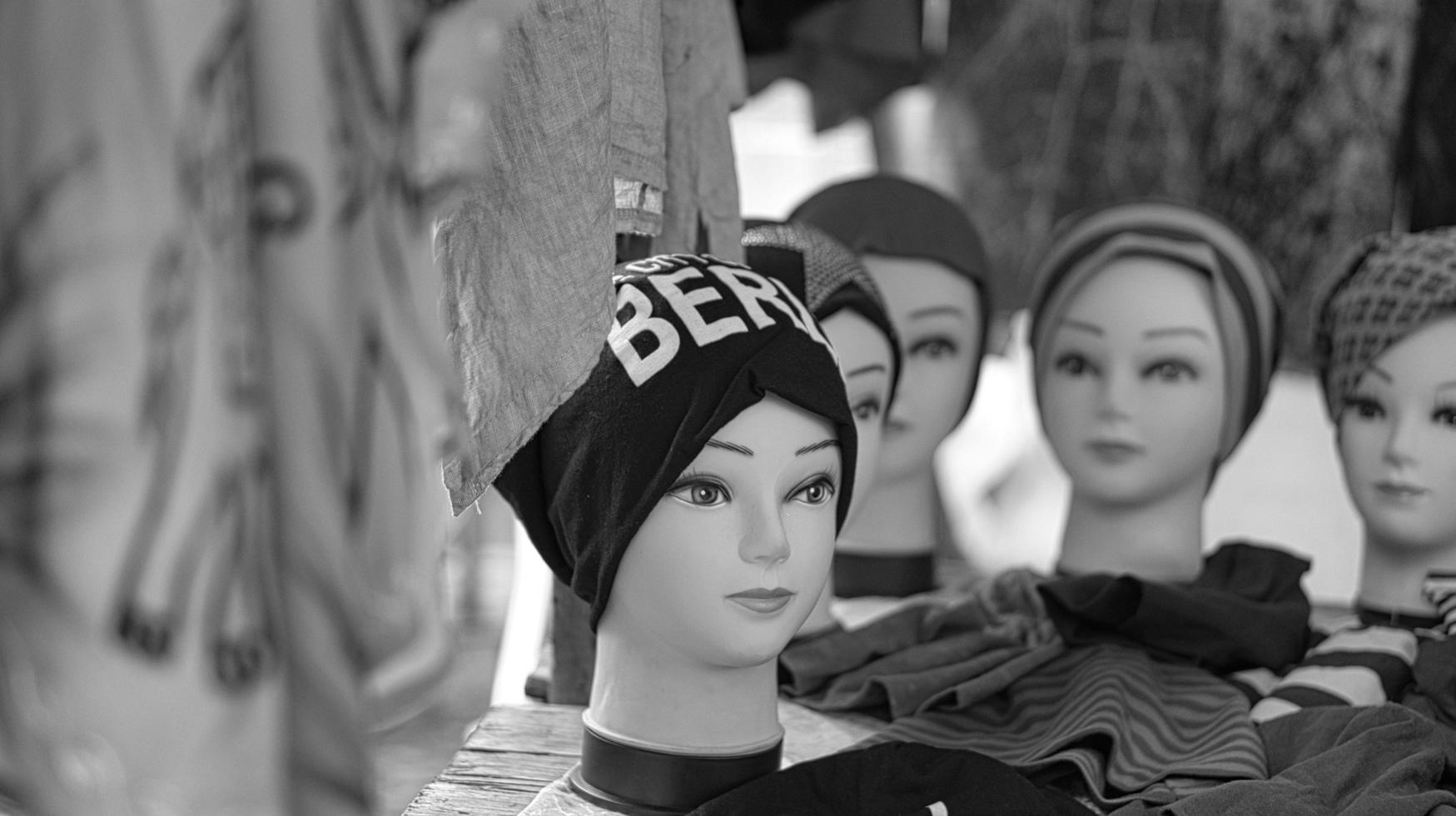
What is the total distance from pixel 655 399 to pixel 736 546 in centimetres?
23

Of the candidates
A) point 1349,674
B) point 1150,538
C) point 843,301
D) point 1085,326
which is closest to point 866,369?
point 843,301

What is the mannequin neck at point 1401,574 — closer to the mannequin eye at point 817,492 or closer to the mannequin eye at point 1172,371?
the mannequin eye at point 1172,371

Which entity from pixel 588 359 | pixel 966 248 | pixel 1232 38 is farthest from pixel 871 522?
pixel 1232 38

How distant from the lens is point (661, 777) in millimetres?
2170

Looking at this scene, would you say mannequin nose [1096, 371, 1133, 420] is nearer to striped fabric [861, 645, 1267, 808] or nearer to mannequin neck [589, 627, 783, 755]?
striped fabric [861, 645, 1267, 808]

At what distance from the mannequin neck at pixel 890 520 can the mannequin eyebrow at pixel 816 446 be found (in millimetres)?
1302

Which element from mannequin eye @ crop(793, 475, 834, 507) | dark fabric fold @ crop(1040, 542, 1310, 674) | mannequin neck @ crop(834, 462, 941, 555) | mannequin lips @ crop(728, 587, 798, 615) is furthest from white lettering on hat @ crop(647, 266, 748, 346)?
mannequin neck @ crop(834, 462, 941, 555)

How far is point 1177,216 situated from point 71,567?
8.91 ft

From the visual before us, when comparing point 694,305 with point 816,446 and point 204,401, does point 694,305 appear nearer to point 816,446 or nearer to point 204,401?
point 816,446

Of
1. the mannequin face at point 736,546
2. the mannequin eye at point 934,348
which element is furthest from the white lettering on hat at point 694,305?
the mannequin eye at point 934,348

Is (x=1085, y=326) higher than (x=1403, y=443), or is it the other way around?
(x=1085, y=326)

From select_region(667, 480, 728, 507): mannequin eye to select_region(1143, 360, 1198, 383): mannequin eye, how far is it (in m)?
1.42

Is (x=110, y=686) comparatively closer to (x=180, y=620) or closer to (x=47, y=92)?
(x=180, y=620)

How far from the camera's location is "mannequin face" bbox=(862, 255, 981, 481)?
11.1 feet
